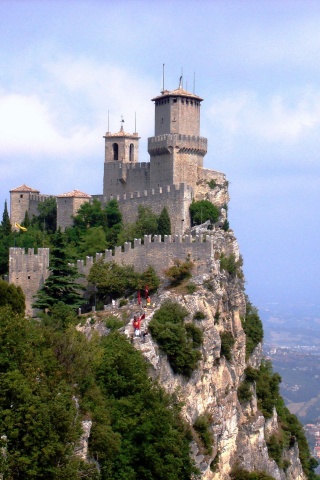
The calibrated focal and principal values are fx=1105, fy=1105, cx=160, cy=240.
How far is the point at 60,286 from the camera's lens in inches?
2131

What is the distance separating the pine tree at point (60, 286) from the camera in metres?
53.9

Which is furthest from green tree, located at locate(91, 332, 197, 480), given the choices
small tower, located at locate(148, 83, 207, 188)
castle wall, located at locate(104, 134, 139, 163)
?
castle wall, located at locate(104, 134, 139, 163)

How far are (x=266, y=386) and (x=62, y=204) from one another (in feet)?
52.4

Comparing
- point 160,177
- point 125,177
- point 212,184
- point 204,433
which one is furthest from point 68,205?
point 204,433

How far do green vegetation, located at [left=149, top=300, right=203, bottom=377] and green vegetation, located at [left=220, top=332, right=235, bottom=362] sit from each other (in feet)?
11.7

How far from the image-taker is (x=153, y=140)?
2511 inches

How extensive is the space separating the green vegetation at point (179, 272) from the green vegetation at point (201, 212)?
7.18 m

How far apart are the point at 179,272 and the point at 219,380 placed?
5.80 meters

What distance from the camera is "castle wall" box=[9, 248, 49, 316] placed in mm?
55562

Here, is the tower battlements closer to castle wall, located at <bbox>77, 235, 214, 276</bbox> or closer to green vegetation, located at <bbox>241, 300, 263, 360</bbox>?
green vegetation, located at <bbox>241, 300, 263, 360</bbox>

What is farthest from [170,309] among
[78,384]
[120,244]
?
[78,384]

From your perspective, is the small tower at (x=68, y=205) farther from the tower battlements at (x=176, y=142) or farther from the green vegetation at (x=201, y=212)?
the green vegetation at (x=201, y=212)

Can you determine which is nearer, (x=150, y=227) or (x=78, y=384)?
(x=78, y=384)

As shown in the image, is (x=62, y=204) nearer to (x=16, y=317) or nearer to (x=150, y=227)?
(x=150, y=227)
